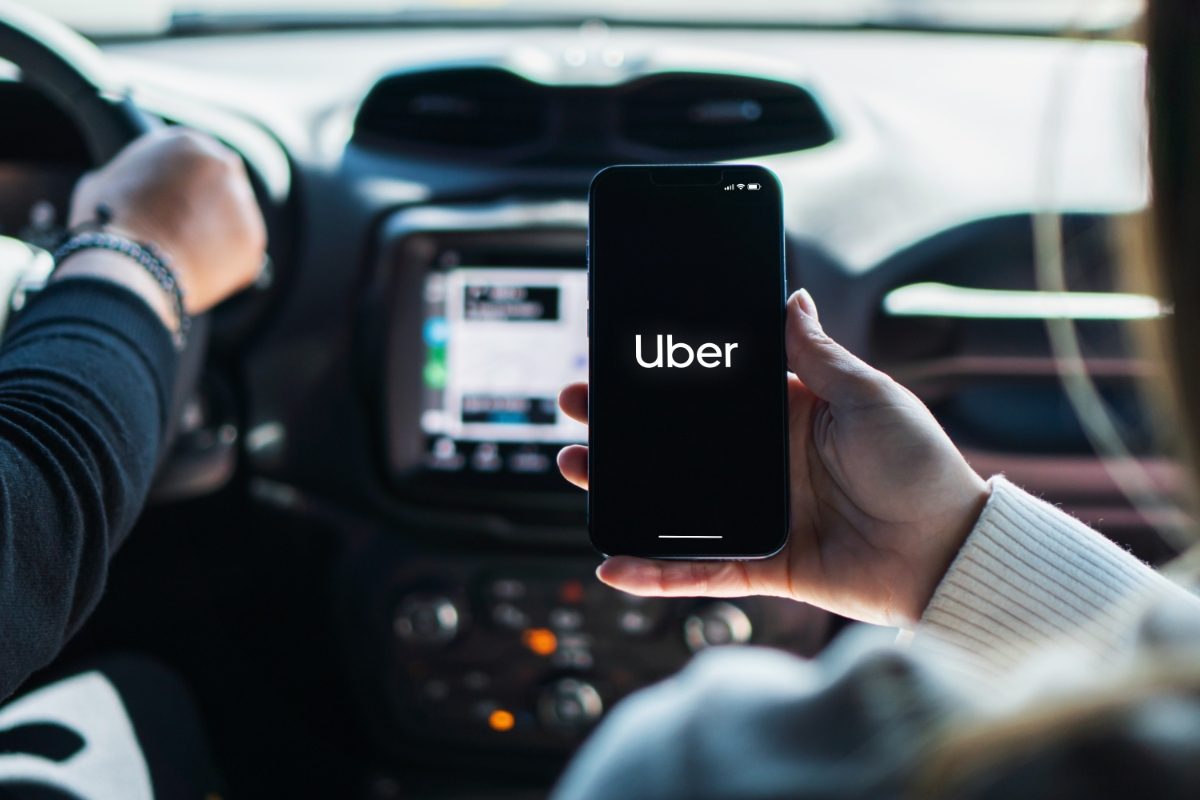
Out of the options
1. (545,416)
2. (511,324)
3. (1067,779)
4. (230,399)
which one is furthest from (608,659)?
(1067,779)

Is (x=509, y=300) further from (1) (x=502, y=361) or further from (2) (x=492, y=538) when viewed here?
(2) (x=492, y=538)

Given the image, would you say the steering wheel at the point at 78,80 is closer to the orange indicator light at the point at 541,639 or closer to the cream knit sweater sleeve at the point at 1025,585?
the orange indicator light at the point at 541,639

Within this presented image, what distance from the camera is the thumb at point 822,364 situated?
0.76 m

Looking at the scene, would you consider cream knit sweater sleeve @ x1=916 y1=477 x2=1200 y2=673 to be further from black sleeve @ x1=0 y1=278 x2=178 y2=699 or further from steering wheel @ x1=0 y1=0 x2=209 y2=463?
steering wheel @ x1=0 y1=0 x2=209 y2=463

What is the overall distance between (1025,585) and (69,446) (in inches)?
24.7

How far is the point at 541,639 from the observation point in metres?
1.37

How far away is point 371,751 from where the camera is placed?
150cm

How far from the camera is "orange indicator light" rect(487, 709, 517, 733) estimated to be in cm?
139

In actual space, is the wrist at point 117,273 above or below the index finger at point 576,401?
above

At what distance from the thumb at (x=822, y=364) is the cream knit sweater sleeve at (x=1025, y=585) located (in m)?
0.11

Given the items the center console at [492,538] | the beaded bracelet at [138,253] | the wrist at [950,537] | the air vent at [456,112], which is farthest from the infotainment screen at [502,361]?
the wrist at [950,537]

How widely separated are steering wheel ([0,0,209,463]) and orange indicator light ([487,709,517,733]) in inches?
21.9

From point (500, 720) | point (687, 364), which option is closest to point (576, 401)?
point (687, 364)

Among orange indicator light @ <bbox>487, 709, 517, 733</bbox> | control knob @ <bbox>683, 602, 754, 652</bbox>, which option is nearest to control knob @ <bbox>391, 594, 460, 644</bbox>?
orange indicator light @ <bbox>487, 709, 517, 733</bbox>
